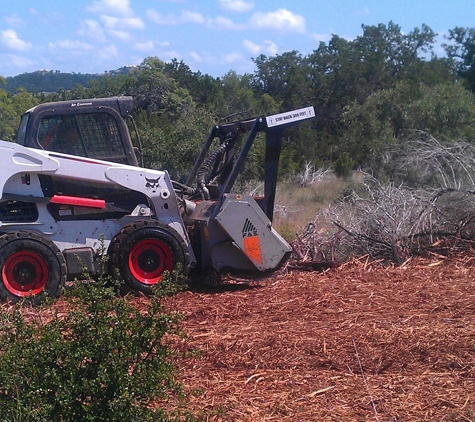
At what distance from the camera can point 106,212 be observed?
28.5ft

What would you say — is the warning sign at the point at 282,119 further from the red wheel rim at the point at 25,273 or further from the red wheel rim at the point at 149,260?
the red wheel rim at the point at 25,273

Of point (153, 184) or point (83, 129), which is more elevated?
point (83, 129)

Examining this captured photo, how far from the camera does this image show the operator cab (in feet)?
28.5

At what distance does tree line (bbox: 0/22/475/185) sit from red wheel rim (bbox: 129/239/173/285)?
7.48 feet

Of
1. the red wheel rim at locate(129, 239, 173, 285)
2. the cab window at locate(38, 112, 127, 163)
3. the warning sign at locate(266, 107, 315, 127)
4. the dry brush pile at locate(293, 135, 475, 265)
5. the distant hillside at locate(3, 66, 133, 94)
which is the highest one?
the distant hillside at locate(3, 66, 133, 94)

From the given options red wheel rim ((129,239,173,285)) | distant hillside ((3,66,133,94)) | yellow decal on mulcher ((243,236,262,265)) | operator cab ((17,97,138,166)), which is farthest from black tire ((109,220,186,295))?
distant hillside ((3,66,133,94))

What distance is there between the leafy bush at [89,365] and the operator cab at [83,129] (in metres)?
4.69

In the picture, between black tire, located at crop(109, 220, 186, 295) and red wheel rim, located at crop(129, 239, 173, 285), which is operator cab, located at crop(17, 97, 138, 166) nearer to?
black tire, located at crop(109, 220, 186, 295)

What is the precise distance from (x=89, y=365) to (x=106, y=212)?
4.69 metres

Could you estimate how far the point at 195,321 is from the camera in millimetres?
7512

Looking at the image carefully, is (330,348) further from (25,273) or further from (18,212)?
(18,212)

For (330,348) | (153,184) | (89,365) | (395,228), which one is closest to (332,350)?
(330,348)

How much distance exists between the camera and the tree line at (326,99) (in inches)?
667

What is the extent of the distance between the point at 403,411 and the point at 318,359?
118 centimetres
